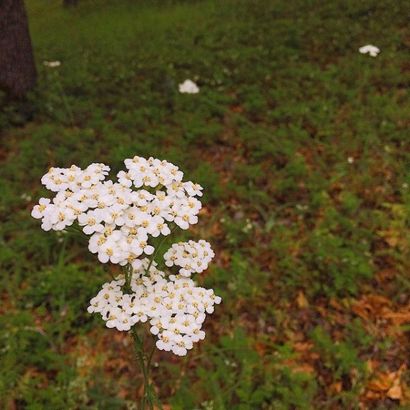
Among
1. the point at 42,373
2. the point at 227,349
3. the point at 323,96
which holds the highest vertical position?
the point at 323,96

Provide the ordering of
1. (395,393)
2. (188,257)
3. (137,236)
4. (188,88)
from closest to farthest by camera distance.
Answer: (137,236), (188,257), (395,393), (188,88)

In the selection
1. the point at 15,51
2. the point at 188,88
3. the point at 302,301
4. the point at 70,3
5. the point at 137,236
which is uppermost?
the point at 137,236

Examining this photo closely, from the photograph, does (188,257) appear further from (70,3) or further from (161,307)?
(70,3)

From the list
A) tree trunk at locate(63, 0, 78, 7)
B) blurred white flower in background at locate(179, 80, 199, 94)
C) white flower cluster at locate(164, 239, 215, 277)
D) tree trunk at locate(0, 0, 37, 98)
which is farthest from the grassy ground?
tree trunk at locate(63, 0, 78, 7)

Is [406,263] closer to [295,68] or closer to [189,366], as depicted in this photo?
[189,366]

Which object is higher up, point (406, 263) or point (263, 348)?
point (406, 263)

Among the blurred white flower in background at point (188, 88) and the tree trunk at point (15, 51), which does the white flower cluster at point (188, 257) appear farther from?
the tree trunk at point (15, 51)

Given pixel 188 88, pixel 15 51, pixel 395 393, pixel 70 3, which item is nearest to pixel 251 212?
pixel 395 393

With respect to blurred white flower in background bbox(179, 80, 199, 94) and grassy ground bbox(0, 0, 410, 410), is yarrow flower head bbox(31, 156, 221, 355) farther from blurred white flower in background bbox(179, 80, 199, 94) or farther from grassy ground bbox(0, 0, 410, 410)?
blurred white flower in background bbox(179, 80, 199, 94)

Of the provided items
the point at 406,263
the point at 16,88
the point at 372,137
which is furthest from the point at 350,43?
the point at 16,88
